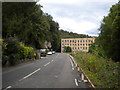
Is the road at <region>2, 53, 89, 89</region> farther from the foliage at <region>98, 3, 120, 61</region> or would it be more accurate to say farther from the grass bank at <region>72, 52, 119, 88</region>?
the foliage at <region>98, 3, 120, 61</region>

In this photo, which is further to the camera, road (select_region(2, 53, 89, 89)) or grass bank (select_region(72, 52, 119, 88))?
road (select_region(2, 53, 89, 89))

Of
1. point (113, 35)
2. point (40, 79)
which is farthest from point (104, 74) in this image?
point (113, 35)

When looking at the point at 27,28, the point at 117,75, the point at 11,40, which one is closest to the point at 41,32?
the point at 11,40

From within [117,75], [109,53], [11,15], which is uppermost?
[11,15]

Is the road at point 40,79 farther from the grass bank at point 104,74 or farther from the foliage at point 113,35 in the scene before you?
the foliage at point 113,35

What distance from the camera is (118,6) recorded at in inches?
358

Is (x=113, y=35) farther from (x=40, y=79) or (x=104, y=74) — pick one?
(x=40, y=79)

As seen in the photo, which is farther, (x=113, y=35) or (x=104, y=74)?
(x=104, y=74)

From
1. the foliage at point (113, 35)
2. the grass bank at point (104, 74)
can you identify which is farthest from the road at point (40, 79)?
the foliage at point (113, 35)

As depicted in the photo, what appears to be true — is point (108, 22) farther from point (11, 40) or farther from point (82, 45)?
point (82, 45)

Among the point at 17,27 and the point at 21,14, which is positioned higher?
the point at 21,14

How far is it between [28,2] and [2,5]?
235 centimetres

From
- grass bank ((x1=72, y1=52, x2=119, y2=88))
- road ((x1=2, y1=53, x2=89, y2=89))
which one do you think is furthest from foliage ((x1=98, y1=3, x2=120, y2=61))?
road ((x1=2, y1=53, x2=89, y2=89))

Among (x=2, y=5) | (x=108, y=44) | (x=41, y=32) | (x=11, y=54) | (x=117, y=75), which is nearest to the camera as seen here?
(x=108, y=44)
